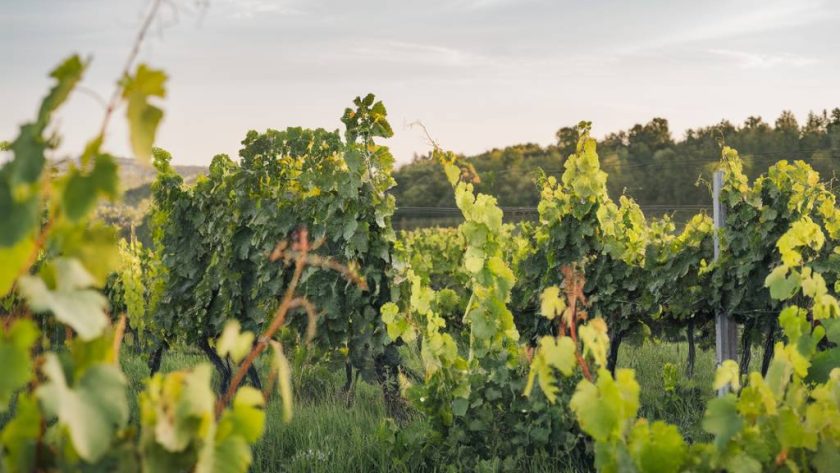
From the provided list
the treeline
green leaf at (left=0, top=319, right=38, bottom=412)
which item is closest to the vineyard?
green leaf at (left=0, top=319, right=38, bottom=412)

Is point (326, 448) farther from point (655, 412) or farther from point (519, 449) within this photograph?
point (655, 412)

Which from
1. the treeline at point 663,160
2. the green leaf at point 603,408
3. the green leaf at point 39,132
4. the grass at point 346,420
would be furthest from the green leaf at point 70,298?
the treeline at point 663,160

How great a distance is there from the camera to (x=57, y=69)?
1.28 m

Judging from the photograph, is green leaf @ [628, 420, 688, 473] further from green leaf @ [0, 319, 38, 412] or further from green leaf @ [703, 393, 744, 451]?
green leaf @ [0, 319, 38, 412]

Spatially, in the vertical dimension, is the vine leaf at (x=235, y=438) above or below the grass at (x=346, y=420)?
above

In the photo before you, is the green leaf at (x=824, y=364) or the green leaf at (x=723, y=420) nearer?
the green leaf at (x=723, y=420)

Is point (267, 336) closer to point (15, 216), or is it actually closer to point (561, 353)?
point (15, 216)

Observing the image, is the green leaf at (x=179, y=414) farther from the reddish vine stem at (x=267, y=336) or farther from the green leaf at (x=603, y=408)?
the green leaf at (x=603, y=408)

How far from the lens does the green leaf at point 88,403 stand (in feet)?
3.92

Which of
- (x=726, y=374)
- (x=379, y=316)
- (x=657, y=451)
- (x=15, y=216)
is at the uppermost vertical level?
(x=15, y=216)

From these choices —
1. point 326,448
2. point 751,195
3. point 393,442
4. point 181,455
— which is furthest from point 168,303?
point 181,455

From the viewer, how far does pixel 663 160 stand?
37.0 metres

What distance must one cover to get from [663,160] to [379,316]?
33.5 m

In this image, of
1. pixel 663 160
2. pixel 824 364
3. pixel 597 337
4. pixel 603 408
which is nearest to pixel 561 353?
pixel 597 337
